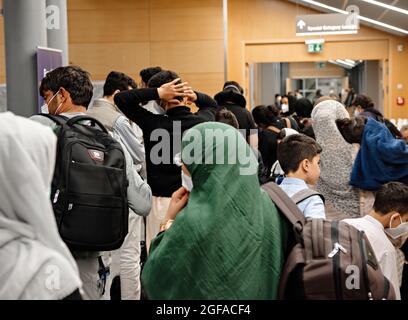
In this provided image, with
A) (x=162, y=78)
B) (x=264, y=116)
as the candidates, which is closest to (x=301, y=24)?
(x=264, y=116)

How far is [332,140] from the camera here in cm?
435

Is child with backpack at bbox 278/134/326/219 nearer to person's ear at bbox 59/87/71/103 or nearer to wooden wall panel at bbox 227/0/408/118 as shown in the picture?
person's ear at bbox 59/87/71/103

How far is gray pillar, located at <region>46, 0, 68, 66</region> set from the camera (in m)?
5.14

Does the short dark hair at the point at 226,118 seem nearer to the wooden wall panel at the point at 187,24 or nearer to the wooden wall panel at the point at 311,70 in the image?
the wooden wall panel at the point at 187,24

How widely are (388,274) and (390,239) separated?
0.33 m

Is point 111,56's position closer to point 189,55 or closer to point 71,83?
point 189,55

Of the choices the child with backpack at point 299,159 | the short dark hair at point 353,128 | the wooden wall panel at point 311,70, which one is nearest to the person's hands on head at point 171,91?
the child with backpack at point 299,159

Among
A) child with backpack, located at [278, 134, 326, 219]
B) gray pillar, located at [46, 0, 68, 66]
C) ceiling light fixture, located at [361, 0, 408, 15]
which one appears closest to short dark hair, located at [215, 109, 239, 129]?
child with backpack, located at [278, 134, 326, 219]

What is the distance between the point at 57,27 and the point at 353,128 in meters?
2.53

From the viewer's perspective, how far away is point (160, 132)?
134 inches

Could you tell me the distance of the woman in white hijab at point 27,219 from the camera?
1303 millimetres

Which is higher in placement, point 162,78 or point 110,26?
point 110,26
